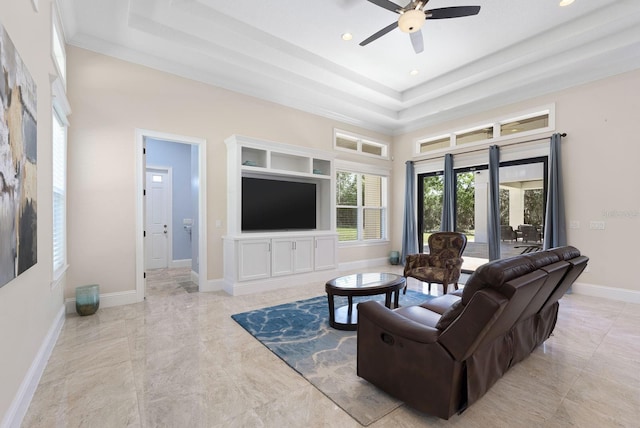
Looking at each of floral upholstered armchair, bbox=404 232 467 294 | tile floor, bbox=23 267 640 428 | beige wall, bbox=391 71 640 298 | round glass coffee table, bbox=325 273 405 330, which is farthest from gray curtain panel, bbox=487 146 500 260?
round glass coffee table, bbox=325 273 405 330

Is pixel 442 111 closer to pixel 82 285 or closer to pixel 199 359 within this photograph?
pixel 199 359

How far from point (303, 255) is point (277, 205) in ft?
3.31

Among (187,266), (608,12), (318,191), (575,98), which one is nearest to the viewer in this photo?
(608,12)

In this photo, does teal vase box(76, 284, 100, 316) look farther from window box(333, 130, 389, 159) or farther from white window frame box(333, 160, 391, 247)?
window box(333, 130, 389, 159)

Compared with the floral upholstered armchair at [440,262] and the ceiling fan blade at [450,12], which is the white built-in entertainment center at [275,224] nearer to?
the floral upholstered armchair at [440,262]

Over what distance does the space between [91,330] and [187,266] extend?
159 inches

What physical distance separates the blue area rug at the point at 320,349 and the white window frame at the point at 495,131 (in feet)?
11.4

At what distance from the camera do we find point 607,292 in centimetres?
433

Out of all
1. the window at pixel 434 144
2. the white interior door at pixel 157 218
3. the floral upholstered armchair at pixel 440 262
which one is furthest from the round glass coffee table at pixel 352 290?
the white interior door at pixel 157 218

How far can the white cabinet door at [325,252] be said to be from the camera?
17.9 ft

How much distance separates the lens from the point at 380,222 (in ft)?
24.4

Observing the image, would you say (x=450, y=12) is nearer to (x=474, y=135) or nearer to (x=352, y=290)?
(x=352, y=290)

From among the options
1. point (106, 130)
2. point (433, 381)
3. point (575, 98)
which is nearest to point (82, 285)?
point (106, 130)

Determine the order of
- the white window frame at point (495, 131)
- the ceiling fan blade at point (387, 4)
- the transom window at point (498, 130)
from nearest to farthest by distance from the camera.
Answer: the ceiling fan blade at point (387, 4)
the white window frame at point (495, 131)
the transom window at point (498, 130)
